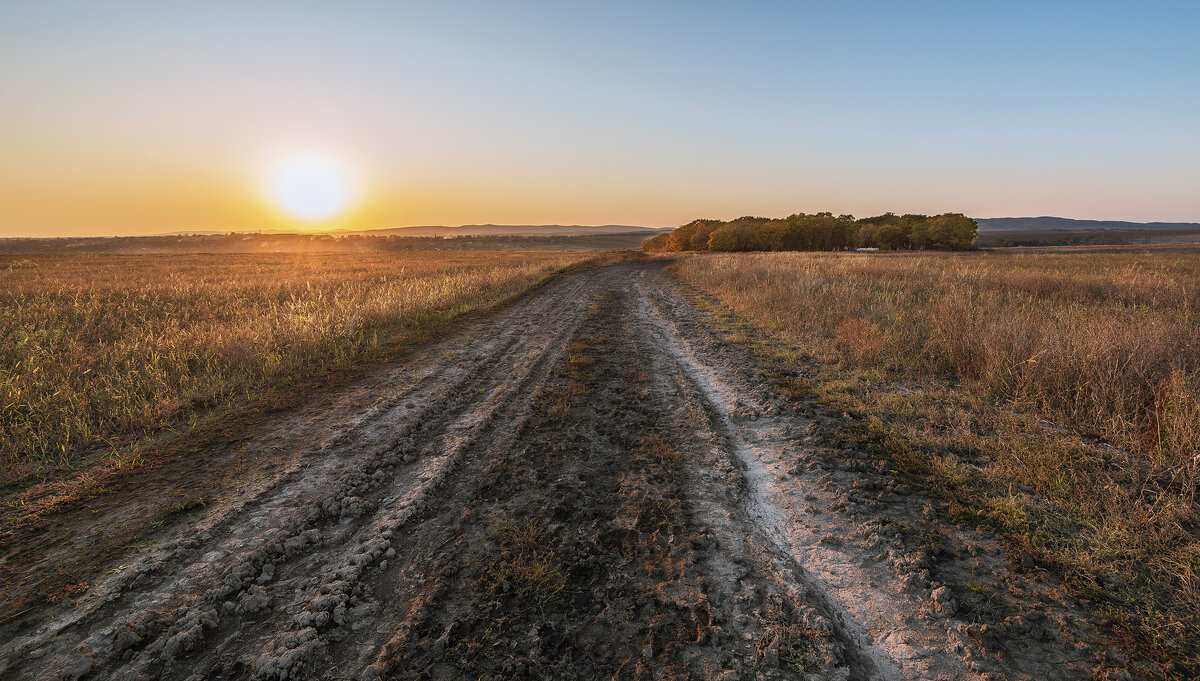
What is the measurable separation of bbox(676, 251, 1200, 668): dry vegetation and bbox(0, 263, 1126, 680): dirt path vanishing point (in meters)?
0.42

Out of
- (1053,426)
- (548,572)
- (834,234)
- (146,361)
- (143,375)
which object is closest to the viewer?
(548,572)

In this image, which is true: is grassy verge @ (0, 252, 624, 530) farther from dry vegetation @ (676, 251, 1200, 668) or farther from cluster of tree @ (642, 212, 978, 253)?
cluster of tree @ (642, 212, 978, 253)

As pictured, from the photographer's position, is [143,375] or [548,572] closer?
[548,572]

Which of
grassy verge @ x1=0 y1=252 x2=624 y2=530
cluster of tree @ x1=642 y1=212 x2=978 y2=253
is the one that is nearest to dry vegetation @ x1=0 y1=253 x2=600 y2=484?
grassy verge @ x1=0 y1=252 x2=624 y2=530

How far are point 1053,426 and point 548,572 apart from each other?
575 centimetres

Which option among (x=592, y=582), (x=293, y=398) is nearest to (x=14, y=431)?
(x=293, y=398)

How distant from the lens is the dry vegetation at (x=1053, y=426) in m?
2.93

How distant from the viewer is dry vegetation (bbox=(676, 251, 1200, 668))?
2930 millimetres

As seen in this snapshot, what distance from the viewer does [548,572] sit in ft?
9.84

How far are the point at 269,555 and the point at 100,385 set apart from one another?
5575mm

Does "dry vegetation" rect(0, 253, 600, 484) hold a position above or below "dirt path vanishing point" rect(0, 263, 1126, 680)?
above

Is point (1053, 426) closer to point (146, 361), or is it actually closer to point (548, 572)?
point (548, 572)

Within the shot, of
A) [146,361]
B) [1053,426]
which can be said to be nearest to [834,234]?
[1053,426]

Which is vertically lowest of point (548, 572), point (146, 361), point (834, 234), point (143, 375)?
point (548, 572)
